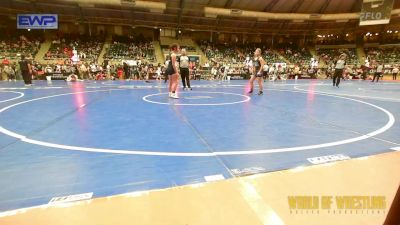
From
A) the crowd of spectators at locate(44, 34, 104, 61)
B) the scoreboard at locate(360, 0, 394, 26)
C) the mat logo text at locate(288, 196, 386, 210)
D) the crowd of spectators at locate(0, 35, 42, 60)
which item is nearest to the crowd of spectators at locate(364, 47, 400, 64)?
the scoreboard at locate(360, 0, 394, 26)

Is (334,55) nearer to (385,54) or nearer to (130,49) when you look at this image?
(385,54)

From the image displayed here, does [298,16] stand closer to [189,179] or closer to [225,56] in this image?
[225,56]

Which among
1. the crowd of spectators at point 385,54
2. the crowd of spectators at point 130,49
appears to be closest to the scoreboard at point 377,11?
the crowd of spectators at point 385,54

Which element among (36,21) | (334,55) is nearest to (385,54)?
(334,55)

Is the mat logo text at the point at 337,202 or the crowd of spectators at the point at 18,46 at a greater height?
the crowd of spectators at the point at 18,46

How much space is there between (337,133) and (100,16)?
31804mm

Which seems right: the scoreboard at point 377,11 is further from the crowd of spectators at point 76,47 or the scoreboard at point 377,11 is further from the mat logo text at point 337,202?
the crowd of spectators at point 76,47

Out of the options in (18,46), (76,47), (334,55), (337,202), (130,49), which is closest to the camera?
(337,202)

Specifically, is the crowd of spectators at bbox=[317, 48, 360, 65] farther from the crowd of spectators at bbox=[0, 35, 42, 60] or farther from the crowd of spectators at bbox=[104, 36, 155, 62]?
the crowd of spectators at bbox=[0, 35, 42, 60]

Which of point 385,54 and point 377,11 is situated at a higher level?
point 377,11

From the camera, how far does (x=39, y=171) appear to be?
3055 mm

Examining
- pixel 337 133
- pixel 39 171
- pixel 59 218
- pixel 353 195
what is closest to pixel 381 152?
pixel 337 133

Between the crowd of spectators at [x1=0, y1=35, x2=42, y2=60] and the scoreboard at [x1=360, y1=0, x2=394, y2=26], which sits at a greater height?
Answer: the scoreboard at [x1=360, y1=0, x2=394, y2=26]

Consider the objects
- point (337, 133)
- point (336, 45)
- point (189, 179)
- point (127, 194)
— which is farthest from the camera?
point (336, 45)
